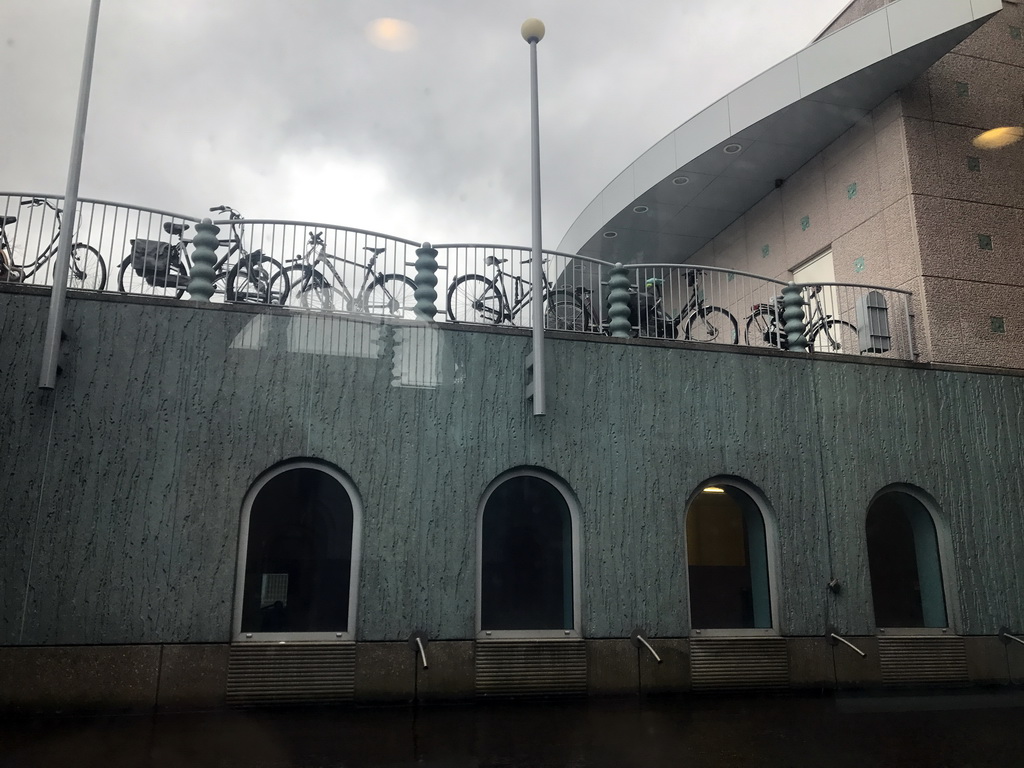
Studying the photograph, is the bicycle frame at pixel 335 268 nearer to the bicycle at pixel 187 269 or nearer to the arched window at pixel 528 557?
the bicycle at pixel 187 269

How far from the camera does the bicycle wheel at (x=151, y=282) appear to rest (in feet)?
27.7

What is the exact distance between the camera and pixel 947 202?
11.3 metres

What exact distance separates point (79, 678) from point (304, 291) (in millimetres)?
4195

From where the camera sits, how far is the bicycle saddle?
8.66 metres

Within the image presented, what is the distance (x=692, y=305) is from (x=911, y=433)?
311 centimetres

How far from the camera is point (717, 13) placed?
1321 cm

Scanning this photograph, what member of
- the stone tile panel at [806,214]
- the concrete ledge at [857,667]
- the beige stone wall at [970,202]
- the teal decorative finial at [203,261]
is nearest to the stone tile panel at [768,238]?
the stone tile panel at [806,214]

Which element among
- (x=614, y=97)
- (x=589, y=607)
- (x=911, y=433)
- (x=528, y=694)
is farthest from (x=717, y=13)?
(x=528, y=694)

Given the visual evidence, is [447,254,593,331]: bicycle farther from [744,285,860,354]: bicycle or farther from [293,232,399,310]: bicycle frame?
[744,285,860,354]: bicycle

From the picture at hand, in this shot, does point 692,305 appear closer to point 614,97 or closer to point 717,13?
point 614,97

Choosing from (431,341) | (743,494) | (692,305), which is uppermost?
(692,305)

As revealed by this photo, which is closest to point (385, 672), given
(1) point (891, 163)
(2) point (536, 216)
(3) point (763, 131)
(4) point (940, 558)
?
(2) point (536, 216)

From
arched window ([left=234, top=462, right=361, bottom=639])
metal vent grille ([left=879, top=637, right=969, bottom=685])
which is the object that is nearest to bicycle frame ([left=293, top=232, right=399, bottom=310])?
arched window ([left=234, top=462, right=361, bottom=639])

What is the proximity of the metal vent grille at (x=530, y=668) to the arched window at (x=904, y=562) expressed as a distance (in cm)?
370
